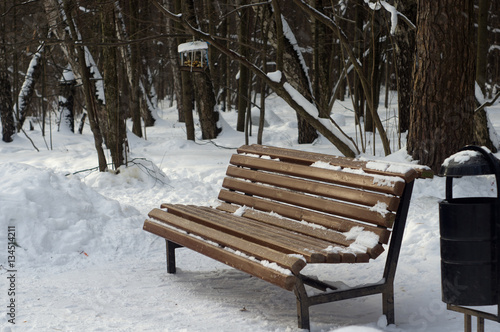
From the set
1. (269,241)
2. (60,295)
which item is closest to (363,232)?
(269,241)

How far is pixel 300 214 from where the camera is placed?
153 inches

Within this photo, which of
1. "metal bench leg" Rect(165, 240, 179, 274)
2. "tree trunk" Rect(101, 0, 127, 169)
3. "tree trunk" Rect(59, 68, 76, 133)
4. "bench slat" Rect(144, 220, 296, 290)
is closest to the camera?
"bench slat" Rect(144, 220, 296, 290)

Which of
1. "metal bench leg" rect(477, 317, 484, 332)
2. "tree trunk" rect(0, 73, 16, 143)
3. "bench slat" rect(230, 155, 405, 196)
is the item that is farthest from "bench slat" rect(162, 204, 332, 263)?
"tree trunk" rect(0, 73, 16, 143)

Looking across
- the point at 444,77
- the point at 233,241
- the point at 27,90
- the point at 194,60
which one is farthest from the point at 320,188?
the point at 27,90

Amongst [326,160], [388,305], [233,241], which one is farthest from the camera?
[326,160]

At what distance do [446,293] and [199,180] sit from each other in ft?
19.7

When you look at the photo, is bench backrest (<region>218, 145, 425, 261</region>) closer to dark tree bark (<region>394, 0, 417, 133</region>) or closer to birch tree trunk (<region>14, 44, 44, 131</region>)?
dark tree bark (<region>394, 0, 417, 133</region>)

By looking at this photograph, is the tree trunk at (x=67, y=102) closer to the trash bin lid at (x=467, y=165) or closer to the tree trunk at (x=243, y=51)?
the tree trunk at (x=243, y=51)

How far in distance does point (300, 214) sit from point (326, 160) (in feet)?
1.28

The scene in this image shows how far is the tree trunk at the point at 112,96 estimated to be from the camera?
27.5 ft

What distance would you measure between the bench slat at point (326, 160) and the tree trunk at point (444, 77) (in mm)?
2415

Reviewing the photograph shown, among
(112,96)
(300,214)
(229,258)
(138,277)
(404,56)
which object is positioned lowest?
(138,277)

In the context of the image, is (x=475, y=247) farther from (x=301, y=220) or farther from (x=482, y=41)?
(x=482, y=41)

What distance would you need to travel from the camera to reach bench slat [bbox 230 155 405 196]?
325cm
